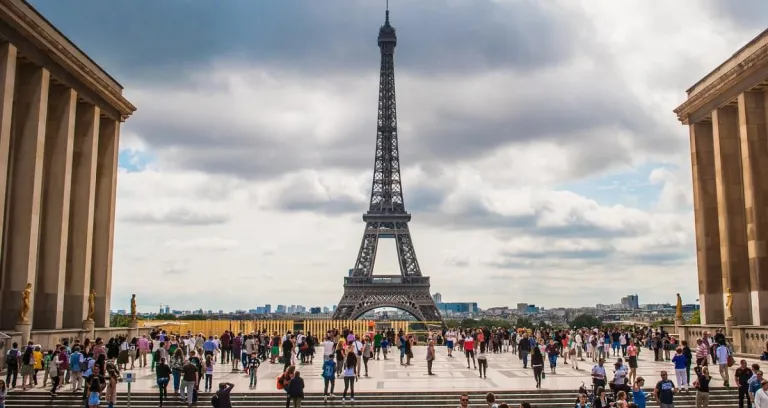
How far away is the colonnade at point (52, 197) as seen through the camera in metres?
38.3

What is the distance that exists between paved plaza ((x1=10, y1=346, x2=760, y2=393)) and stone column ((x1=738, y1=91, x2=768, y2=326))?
23.6 ft

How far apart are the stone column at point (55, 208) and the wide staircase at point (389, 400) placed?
1574cm

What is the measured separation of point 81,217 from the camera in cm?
4731

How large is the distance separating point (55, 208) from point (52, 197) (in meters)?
0.70

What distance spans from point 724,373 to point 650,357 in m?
17.6

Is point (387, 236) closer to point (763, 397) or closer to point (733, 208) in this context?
point (733, 208)

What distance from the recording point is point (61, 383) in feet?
97.9

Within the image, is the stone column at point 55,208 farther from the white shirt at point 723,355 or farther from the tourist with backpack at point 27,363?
the white shirt at point 723,355

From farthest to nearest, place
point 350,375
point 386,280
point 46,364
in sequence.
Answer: point 386,280 < point 46,364 < point 350,375

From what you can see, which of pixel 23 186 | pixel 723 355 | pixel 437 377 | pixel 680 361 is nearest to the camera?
pixel 680 361

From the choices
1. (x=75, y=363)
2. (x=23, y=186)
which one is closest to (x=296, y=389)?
(x=75, y=363)

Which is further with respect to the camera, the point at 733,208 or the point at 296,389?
the point at 733,208

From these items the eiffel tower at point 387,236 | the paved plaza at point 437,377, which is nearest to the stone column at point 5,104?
the paved plaza at point 437,377

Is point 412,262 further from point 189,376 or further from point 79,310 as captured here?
point 189,376
